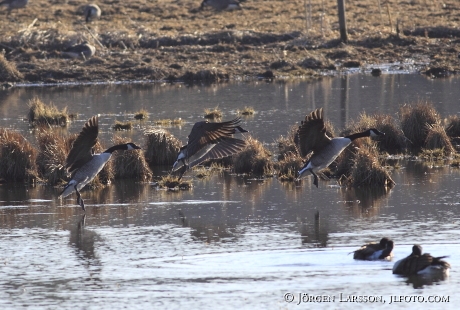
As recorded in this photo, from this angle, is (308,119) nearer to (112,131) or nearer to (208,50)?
(112,131)

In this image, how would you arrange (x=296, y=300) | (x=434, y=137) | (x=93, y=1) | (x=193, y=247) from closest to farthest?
1. (x=296, y=300)
2. (x=193, y=247)
3. (x=434, y=137)
4. (x=93, y=1)

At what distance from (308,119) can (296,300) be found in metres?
4.69

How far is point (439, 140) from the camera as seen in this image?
1939 cm

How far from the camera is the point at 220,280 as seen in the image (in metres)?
10.6


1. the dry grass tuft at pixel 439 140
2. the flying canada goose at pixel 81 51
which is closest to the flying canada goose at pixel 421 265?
the dry grass tuft at pixel 439 140

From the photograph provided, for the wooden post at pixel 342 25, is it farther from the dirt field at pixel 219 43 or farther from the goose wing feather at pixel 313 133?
the goose wing feather at pixel 313 133

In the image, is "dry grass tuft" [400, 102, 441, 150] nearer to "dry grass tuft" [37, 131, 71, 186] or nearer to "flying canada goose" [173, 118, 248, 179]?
"flying canada goose" [173, 118, 248, 179]

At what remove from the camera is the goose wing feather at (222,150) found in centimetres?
1583

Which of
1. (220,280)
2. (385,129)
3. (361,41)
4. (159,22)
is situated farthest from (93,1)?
(220,280)

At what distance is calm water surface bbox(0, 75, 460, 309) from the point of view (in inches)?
402

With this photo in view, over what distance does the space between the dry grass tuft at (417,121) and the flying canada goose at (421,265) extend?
973 cm

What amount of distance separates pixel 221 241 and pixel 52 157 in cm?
632

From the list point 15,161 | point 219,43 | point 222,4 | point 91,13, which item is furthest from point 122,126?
point 222,4

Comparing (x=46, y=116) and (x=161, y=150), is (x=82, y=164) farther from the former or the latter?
(x=46, y=116)
